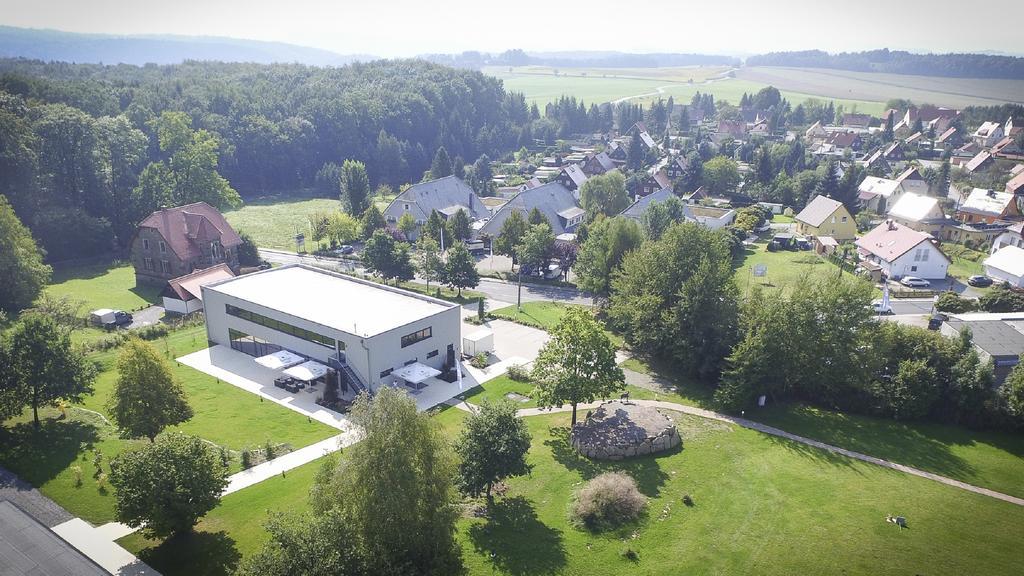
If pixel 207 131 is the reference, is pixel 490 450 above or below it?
below

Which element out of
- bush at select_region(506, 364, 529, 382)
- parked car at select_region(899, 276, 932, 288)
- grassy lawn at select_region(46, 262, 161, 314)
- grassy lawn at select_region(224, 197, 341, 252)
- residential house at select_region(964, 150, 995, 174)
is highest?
residential house at select_region(964, 150, 995, 174)

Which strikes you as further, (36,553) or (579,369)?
(579,369)

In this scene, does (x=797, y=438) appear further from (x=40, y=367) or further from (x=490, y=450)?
(x=40, y=367)

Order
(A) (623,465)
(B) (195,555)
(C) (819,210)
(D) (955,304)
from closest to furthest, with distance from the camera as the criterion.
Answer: (B) (195,555) → (A) (623,465) → (D) (955,304) → (C) (819,210)

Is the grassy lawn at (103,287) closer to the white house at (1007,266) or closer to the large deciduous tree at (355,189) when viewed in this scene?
the large deciduous tree at (355,189)

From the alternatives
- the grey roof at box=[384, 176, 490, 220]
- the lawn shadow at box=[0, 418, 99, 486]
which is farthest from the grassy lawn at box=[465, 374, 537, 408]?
the grey roof at box=[384, 176, 490, 220]

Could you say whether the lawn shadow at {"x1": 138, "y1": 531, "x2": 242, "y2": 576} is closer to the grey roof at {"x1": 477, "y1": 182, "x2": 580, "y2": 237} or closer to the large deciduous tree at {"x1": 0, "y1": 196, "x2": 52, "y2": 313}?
the large deciduous tree at {"x1": 0, "y1": 196, "x2": 52, "y2": 313}

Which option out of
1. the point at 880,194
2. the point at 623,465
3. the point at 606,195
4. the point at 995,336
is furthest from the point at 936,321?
the point at 880,194
